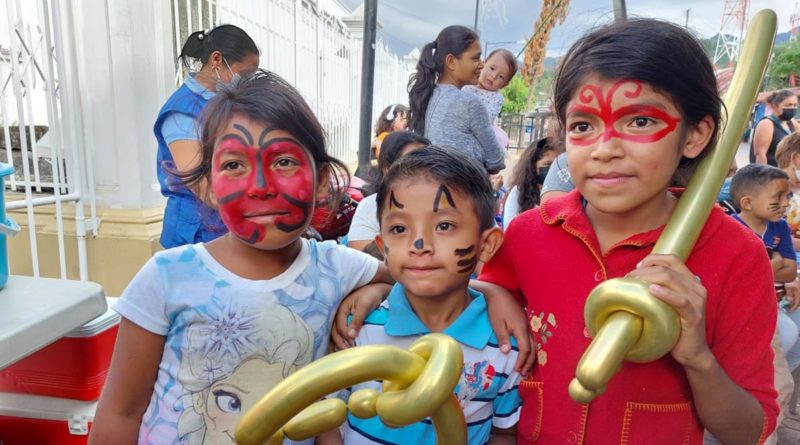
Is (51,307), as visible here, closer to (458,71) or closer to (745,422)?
(745,422)

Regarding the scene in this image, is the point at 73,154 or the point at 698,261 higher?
the point at 698,261

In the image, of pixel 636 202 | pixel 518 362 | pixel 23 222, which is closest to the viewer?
pixel 636 202

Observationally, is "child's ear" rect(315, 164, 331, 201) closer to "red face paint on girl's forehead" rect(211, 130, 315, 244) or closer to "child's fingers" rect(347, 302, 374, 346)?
"red face paint on girl's forehead" rect(211, 130, 315, 244)

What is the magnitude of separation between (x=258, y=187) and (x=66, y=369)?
40.7 inches

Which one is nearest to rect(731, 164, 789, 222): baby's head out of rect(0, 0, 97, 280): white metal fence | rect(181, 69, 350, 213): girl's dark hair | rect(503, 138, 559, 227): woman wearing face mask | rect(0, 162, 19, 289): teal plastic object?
rect(503, 138, 559, 227): woman wearing face mask

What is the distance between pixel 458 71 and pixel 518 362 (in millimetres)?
2386

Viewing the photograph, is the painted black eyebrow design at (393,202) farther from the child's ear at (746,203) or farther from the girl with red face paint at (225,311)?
the child's ear at (746,203)

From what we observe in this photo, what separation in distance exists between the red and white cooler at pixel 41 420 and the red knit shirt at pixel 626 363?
133 cm

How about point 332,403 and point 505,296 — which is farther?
point 505,296

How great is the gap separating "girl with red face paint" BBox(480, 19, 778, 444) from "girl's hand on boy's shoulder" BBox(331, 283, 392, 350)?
374 millimetres

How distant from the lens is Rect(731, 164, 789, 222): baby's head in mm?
2936

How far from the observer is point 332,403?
67 centimetres

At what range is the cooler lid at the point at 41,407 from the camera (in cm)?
166

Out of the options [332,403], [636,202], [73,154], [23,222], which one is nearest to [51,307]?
[332,403]
